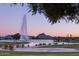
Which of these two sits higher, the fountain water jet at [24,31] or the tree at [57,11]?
the tree at [57,11]

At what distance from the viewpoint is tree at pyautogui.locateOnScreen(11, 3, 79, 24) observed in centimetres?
437

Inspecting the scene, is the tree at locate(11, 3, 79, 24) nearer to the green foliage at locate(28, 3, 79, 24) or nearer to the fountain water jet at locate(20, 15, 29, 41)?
the green foliage at locate(28, 3, 79, 24)

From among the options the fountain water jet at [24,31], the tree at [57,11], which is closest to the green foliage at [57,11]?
the tree at [57,11]

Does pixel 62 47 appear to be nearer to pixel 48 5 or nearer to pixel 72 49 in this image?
pixel 72 49

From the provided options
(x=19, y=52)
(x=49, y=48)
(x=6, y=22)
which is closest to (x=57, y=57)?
(x=49, y=48)

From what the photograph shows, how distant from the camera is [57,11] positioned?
14.5ft

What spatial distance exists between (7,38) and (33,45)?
0.32 metres

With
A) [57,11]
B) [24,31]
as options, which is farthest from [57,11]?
[24,31]

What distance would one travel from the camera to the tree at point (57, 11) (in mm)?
4371

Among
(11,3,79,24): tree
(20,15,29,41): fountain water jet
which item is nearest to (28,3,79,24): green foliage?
(11,3,79,24): tree

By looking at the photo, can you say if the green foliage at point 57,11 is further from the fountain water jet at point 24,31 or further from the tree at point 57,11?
the fountain water jet at point 24,31

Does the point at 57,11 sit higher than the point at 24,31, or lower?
higher

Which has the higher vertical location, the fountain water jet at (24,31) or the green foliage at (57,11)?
the green foliage at (57,11)

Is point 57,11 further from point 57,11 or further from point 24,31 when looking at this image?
point 24,31
